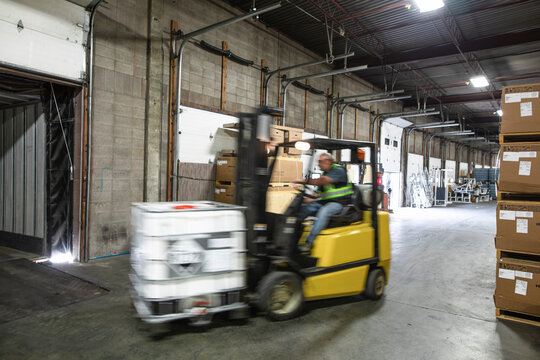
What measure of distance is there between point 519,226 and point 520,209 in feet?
0.67

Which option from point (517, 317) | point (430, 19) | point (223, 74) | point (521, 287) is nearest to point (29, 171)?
point (223, 74)

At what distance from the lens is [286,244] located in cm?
386

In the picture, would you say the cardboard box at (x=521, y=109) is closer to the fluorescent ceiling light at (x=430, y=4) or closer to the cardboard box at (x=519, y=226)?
the cardboard box at (x=519, y=226)

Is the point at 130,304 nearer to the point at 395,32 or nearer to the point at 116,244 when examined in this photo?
the point at 116,244

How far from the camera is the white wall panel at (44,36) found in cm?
506

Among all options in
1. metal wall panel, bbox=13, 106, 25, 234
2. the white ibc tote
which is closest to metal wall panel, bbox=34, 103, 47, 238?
metal wall panel, bbox=13, 106, 25, 234

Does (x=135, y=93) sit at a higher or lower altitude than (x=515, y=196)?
higher

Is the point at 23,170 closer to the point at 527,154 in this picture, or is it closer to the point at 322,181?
the point at 322,181

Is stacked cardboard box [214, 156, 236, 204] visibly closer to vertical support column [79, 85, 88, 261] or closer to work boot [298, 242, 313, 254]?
vertical support column [79, 85, 88, 261]

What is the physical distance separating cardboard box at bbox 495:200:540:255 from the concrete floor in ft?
3.12

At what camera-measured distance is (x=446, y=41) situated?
11086 mm

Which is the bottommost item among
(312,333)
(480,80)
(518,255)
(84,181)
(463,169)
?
(312,333)

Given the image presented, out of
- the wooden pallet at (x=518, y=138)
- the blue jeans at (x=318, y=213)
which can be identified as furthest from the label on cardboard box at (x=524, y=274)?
the blue jeans at (x=318, y=213)

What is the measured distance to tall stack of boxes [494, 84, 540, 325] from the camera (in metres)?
3.92
